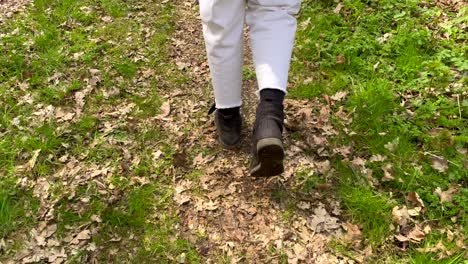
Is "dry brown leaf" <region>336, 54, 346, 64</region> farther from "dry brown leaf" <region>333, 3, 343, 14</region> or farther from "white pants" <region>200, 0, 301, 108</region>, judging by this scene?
"white pants" <region>200, 0, 301, 108</region>

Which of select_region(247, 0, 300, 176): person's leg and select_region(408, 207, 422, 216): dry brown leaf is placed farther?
select_region(408, 207, 422, 216): dry brown leaf

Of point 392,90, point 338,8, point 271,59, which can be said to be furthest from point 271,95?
point 338,8

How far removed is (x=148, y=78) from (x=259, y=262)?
2.56 meters

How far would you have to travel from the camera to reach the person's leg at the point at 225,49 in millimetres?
2674

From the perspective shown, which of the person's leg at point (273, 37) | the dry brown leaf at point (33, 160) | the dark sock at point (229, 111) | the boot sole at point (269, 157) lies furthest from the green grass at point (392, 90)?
the dry brown leaf at point (33, 160)

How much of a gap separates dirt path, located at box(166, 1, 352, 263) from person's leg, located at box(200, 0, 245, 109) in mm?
636

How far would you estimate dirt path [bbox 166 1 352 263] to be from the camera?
2969mm

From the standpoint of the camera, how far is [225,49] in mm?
2867

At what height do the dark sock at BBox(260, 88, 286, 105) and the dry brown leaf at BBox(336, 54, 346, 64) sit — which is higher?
the dark sock at BBox(260, 88, 286, 105)

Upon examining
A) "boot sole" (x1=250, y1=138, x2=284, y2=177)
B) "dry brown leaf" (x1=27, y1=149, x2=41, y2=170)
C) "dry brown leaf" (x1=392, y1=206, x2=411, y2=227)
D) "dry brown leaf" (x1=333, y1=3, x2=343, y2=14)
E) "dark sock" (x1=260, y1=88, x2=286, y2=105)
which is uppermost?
"dark sock" (x1=260, y1=88, x2=286, y2=105)

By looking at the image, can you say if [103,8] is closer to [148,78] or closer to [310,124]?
[148,78]

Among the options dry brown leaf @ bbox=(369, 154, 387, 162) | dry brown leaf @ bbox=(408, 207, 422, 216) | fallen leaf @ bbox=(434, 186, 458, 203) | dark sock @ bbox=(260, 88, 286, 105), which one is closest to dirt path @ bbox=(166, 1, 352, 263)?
dry brown leaf @ bbox=(369, 154, 387, 162)

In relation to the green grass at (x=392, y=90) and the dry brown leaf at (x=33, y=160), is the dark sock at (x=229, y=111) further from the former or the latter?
the dry brown leaf at (x=33, y=160)

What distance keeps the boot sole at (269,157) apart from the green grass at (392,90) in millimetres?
660
